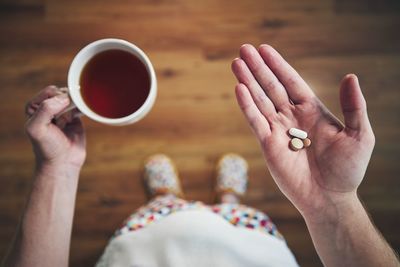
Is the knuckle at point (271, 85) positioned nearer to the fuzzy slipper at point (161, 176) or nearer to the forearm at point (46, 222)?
the forearm at point (46, 222)

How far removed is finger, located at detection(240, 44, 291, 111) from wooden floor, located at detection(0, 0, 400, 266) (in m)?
0.60

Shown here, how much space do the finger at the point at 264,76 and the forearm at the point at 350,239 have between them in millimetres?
305

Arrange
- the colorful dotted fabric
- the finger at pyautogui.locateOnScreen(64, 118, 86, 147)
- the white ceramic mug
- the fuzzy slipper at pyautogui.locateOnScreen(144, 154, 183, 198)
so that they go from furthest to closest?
the fuzzy slipper at pyautogui.locateOnScreen(144, 154, 183, 198) → the colorful dotted fabric → the finger at pyautogui.locateOnScreen(64, 118, 86, 147) → the white ceramic mug

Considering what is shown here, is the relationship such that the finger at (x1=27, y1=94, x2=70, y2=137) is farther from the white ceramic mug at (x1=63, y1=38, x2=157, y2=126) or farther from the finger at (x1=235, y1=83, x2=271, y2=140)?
the finger at (x1=235, y1=83, x2=271, y2=140)

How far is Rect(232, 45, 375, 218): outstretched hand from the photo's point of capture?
0.75 meters

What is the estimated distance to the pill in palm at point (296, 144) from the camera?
31.8 inches

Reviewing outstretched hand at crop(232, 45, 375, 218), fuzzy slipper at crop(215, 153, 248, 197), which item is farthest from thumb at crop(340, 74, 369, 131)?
fuzzy slipper at crop(215, 153, 248, 197)

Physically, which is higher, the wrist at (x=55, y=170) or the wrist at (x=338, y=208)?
the wrist at (x=55, y=170)

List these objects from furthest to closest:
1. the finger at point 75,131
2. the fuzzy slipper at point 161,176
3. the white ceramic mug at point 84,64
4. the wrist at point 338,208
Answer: the fuzzy slipper at point 161,176 < the finger at point 75,131 < the wrist at point 338,208 < the white ceramic mug at point 84,64

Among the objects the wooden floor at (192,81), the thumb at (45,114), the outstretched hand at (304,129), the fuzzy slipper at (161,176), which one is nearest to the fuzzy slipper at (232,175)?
the wooden floor at (192,81)

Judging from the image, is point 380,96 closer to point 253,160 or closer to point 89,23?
point 253,160

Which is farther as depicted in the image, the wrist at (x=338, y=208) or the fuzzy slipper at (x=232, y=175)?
the fuzzy slipper at (x=232, y=175)

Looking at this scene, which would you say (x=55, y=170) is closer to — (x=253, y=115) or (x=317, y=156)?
(x=253, y=115)

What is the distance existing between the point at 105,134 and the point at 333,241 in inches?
41.0
